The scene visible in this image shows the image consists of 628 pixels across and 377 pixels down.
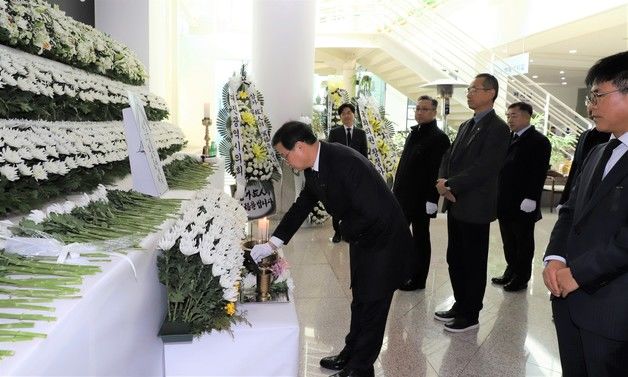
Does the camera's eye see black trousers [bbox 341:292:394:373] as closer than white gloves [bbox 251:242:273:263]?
No

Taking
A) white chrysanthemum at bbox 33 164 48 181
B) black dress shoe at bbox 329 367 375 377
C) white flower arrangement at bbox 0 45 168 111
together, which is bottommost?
black dress shoe at bbox 329 367 375 377

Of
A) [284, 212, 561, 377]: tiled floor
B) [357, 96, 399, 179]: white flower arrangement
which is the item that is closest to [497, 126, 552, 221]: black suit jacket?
[284, 212, 561, 377]: tiled floor

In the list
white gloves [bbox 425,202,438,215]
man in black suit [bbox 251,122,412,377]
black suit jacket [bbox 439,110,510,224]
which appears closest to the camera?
man in black suit [bbox 251,122,412,377]

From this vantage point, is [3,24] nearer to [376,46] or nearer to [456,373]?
[456,373]

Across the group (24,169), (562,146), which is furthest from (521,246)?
(562,146)

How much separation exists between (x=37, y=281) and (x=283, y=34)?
5.21m

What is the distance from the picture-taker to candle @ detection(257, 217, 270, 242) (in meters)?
2.31

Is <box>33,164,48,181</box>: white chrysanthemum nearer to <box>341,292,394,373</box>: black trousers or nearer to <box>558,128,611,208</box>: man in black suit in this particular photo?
<box>341,292,394,373</box>: black trousers

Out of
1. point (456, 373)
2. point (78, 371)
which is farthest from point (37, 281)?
point (456, 373)

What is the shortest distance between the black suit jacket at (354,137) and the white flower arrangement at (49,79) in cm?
283

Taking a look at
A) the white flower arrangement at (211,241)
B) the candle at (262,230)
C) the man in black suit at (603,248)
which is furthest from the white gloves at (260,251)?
the man in black suit at (603,248)

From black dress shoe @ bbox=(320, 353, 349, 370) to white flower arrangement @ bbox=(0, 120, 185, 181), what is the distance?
148 cm

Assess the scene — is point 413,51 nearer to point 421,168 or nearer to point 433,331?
point 421,168

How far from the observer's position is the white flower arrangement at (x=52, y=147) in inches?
57.9
